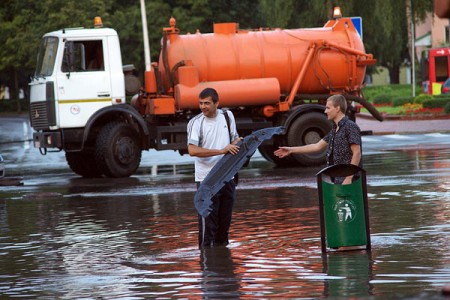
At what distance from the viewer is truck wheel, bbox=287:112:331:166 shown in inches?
1040

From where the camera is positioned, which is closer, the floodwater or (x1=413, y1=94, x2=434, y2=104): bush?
the floodwater

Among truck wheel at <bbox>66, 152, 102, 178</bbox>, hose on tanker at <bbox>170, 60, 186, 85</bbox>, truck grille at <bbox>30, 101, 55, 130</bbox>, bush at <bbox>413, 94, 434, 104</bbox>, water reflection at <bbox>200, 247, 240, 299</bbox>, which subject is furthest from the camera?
bush at <bbox>413, 94, 434, 104</bbox>

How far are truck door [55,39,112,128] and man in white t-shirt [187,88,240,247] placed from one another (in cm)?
1312

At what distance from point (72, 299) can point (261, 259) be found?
2.44 m

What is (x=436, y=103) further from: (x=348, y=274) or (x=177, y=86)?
(x=348, y=274)

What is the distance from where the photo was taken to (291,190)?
802 inches

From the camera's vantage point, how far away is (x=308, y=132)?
26.7m

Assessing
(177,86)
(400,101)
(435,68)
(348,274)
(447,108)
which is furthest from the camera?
(435,68)

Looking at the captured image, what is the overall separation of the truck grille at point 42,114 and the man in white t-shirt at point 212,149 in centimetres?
1328

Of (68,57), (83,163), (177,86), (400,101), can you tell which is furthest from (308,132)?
(400,101)

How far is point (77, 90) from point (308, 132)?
4972 millimetres

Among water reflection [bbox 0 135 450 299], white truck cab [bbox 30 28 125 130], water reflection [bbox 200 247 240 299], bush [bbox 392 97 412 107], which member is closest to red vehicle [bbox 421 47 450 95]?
bush [bbox 392 97 412 107]

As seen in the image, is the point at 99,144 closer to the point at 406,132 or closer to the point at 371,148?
the point at 371,148

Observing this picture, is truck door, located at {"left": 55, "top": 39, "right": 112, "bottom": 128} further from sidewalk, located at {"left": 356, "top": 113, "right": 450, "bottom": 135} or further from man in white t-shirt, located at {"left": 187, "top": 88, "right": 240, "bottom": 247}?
sidewalk, located at {"left": 356, "top": 113, "right": 450, "bottom": 135}
